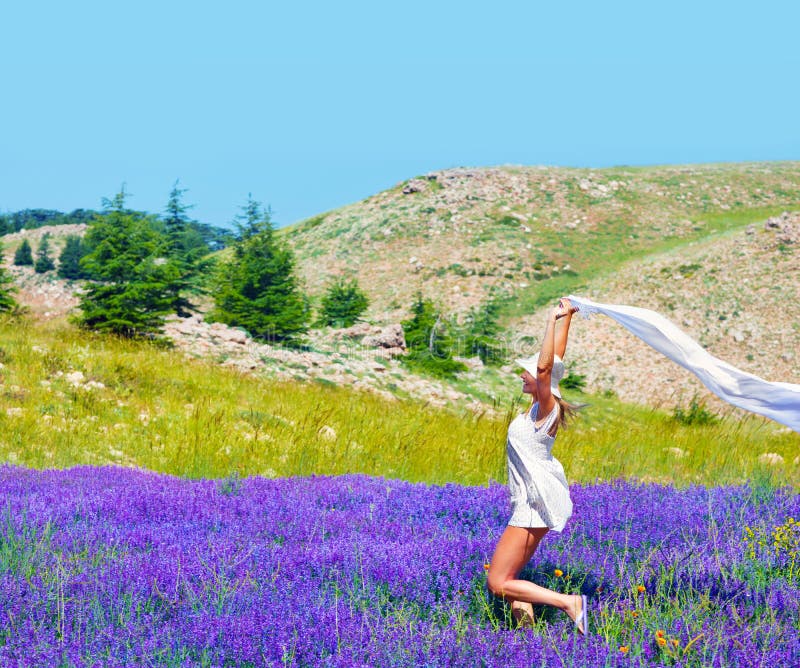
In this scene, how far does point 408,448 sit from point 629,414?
9686 mm

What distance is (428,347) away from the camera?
64.8ft

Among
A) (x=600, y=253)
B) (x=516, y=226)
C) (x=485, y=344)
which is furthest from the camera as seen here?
(x=516, y=226)

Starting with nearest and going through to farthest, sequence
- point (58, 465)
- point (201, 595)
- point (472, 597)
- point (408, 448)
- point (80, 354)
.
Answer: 1. point (201, 595)
2. point (472, 597)
3. point (58, 465)
4. point (408, 448)
5. point (80, 354)

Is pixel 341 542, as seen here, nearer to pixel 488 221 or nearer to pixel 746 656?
pixel 746 656


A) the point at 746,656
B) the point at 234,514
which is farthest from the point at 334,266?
the point at 746,656

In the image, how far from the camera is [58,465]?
28.1 ft

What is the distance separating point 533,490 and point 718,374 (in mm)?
1270

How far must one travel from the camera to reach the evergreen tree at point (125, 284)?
16.1 metres

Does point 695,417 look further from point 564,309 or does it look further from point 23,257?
point 23,257

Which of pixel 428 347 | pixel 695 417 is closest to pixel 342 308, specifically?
pixel 428 347

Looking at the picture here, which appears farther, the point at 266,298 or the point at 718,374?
the point at 266,298

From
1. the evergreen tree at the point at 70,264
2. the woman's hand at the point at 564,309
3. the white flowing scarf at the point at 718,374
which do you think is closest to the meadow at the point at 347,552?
the white flowing scarf at the point at 718,374

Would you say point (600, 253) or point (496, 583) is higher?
point (600, 253)

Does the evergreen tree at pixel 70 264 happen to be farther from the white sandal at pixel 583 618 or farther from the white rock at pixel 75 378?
the white sandal at pixel 583 618
